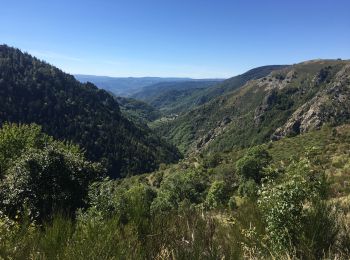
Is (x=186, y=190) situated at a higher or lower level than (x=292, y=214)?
lower

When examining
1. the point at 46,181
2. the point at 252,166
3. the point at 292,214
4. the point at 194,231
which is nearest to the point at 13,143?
the point at 46,181

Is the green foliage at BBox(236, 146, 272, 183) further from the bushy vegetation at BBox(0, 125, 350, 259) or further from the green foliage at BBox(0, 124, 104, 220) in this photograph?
the bushy vegetation at BBox(0, 125, 350, 259)

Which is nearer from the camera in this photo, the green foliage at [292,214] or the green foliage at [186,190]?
the green foliage at [292,214]

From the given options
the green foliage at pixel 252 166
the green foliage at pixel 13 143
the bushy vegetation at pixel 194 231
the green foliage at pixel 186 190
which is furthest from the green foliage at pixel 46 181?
the green foliage at pixel 252 166

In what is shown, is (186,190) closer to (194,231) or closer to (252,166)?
(252,166)

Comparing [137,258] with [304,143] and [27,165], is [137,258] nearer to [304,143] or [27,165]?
[27,165]

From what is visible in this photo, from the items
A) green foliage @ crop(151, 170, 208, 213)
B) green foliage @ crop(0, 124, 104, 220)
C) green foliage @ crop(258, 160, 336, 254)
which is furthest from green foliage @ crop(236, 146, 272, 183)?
green foliage @ crop(258, 160, 336, 254)

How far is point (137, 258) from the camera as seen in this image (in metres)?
4.90

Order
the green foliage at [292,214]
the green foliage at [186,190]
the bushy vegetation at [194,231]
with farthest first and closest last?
the green foliage at [186,190], the green foliage at [292,214], the bushy vegetation at [194,231]

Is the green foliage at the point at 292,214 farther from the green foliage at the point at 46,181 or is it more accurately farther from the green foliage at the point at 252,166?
the green foliage at the point at 252,166

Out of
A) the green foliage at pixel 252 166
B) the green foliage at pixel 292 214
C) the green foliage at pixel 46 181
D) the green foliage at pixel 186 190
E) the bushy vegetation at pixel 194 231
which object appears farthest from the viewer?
the green foliage at pixel 252 166

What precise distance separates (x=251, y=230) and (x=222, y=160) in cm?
8689

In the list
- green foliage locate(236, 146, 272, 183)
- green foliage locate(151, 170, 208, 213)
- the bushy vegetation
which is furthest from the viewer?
green foliage locate(236, 146, 272, 183)

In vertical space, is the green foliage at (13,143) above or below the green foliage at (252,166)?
above
